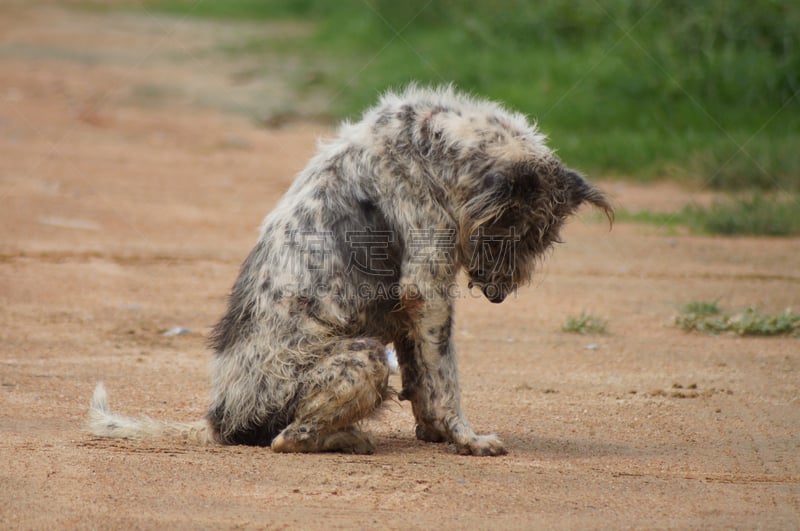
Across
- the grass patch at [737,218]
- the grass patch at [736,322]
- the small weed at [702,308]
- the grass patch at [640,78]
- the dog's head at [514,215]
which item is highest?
the grass patch at [640,78]

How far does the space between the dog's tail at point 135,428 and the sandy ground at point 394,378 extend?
0.36 feet

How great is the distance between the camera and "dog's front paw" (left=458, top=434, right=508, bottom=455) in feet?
17.6

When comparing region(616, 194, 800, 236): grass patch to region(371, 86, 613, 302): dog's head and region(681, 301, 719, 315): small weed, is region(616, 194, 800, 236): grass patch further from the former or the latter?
region(371, 86, 613, 302): dog's head

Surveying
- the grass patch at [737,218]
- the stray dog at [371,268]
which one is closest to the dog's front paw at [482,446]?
the stray dog at [371,268]

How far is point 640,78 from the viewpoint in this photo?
569 inches

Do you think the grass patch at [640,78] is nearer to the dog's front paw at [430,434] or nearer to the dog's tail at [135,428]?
the dog's front paw at [430,434]

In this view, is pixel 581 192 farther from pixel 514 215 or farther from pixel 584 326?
pixel 584 326

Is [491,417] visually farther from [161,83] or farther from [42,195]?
[161,83]

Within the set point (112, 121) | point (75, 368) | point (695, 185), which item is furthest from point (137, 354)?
point (112, 121)

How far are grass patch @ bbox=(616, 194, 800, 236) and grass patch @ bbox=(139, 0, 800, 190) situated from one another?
1248 millimetres

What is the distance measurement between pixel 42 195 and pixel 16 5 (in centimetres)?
1790

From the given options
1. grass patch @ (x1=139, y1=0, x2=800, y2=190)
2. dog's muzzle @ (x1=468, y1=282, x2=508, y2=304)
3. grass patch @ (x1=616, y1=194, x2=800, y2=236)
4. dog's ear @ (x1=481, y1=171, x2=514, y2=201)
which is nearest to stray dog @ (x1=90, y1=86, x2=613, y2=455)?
dog's ear @ (x1=481, y1=171, x2=514, y2=201)

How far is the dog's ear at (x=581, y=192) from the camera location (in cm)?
552

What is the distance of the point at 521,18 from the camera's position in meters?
16.8
